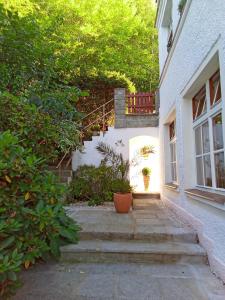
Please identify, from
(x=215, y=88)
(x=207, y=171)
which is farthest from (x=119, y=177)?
(x=215, y=88)

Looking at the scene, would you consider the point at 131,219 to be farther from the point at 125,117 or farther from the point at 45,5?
the point at 45,5

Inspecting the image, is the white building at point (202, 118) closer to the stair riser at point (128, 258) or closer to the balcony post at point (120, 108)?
the stair riser at point (128, 258)

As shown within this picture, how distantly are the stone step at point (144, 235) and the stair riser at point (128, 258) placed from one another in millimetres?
411

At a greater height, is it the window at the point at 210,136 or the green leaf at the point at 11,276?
the window at the point at 210,136

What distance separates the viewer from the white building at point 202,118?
115 inches

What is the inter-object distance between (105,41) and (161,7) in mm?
4436

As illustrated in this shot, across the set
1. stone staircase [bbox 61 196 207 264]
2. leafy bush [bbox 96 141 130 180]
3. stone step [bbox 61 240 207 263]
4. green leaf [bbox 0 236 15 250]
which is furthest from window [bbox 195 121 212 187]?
leafy bush [bbox 96 141 130 180]

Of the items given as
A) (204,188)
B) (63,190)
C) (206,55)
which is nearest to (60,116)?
(63,190)

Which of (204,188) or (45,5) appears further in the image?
(45,5)

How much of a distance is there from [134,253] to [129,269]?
26 centimetres

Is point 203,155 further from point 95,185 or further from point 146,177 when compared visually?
point 146,177

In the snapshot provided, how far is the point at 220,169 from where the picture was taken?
3.24 meters

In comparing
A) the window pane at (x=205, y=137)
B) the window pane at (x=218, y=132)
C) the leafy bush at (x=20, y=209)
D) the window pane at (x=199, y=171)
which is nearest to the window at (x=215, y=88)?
the window pane at (x=218, y=132)

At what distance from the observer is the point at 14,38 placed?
3.69 m
